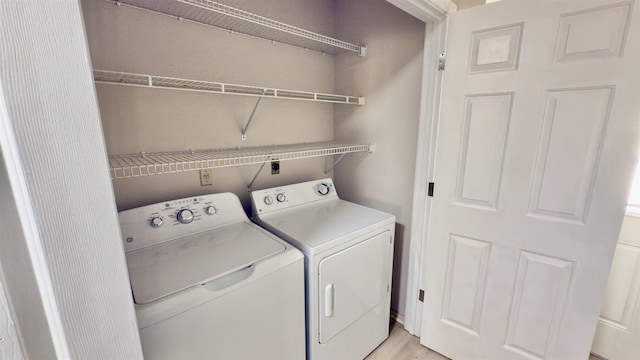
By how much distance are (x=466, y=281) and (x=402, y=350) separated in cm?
69

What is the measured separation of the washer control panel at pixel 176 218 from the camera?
128 centimetres

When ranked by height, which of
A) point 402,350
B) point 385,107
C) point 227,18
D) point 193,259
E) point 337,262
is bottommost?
point 402,350

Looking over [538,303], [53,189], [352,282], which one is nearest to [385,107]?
[352,282]

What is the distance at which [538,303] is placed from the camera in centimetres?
143

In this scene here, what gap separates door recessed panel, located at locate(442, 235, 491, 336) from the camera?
5.19 ft

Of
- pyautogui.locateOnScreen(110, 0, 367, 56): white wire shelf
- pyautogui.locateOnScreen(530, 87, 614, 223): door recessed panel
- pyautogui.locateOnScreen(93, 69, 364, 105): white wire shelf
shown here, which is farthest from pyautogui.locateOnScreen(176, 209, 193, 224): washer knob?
pyautogui.locateOnScreen(530, 87, 614, 223): door recessed panel

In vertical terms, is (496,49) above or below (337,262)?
above

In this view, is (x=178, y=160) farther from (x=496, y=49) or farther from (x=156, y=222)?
(x=496, y=49)

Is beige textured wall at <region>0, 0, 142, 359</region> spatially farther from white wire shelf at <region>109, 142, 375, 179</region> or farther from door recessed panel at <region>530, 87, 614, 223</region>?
door recessed panel at <region>530, 87, 614, 223</region>

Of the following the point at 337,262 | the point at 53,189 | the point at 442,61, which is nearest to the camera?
the point at 53,189

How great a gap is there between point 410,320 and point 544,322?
819mm

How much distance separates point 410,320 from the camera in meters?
2.00

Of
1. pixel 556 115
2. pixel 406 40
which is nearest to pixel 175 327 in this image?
pixel 556 115

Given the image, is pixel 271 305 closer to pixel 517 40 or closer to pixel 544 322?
pixel 544 322
